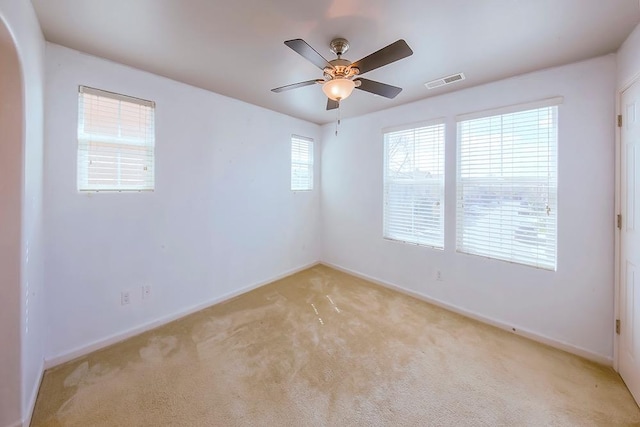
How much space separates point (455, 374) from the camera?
1919 millimetres

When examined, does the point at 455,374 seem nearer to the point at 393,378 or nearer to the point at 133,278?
the point at 393,378

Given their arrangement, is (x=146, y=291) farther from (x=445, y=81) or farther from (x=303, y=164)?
(x=445, y=81)

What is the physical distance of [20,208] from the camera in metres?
1.44

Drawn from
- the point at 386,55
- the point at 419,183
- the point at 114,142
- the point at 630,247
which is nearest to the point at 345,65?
the point at 386,55

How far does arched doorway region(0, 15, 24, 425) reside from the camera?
A: 54.6 inches

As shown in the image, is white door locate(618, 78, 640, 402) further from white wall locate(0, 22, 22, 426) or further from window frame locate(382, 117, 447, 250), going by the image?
white wall locate(0, 22, 22, 426)

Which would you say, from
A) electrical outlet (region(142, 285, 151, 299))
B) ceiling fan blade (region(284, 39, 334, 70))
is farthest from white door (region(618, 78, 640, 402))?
electrical outlet (region(142, 285, 151, 299))

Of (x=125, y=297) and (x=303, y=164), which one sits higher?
(x=303, y=164)

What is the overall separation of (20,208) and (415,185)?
3467 mm

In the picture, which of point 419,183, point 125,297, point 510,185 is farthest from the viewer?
point 419,183

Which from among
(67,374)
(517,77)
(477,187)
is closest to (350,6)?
(517,77)

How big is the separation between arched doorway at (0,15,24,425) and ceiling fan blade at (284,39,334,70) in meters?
1.47

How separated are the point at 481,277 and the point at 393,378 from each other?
1.54m

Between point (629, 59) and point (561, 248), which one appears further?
point (561, 248)
